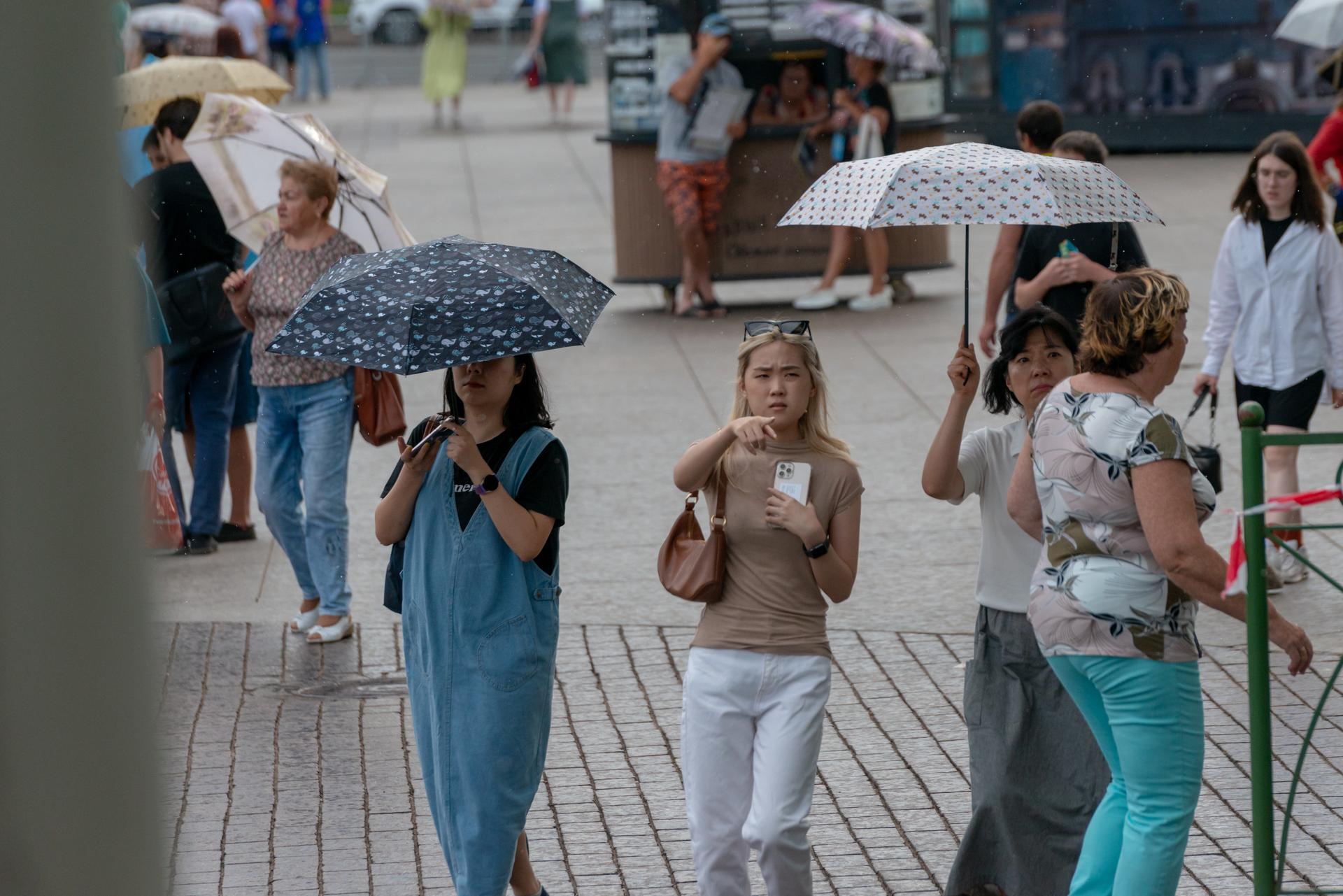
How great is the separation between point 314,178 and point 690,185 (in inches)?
241

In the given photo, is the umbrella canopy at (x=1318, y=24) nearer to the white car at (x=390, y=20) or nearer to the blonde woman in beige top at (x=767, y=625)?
the blonde woman in beige top at (x=767, y=625)

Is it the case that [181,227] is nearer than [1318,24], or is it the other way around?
[181,227]

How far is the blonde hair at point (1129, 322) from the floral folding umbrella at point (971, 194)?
465 millimetres

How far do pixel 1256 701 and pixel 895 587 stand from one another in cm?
381

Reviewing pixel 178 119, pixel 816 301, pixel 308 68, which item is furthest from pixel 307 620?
pixel 308 68

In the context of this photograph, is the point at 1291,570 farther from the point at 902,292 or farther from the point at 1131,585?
the point at 902,292

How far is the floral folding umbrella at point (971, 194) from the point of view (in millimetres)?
4527

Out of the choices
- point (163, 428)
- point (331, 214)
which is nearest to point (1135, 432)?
point (331, 214)

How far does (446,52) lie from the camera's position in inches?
991

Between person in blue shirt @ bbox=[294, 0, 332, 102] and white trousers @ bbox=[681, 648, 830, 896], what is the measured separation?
2573cm

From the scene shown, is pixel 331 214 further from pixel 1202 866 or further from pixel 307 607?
pixel 1202 866

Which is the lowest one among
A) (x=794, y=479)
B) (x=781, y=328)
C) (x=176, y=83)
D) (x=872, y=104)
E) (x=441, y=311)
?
(x=794, y=479)

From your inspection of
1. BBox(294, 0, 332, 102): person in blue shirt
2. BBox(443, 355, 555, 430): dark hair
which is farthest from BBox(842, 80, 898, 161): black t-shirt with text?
BBox(294, 0, 332, 102): person in blue shirt

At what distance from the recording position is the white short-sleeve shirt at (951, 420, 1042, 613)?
450 centimetres
